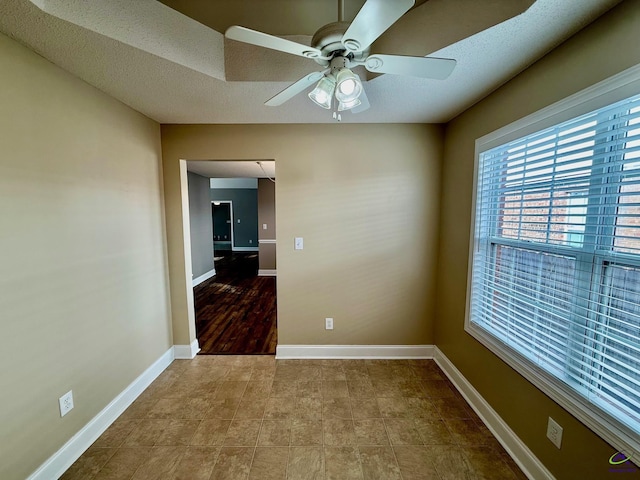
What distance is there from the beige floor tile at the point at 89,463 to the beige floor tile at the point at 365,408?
1.56 m

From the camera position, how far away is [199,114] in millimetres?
2096

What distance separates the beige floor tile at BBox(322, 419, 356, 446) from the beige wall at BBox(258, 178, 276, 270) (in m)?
4.31

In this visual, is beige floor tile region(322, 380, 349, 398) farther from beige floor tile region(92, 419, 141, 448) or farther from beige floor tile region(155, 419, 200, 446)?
beige floor tile region(92, 419, 141, 448)

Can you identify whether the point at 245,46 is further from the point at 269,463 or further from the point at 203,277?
the point at 203,277

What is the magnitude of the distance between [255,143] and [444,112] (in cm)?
166

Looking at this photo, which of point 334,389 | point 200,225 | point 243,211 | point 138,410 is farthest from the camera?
point 243,211

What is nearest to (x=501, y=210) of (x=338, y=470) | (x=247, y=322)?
(x=338, y=470)

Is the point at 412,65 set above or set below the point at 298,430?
above

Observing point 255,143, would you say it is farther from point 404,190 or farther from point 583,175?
point 583,175

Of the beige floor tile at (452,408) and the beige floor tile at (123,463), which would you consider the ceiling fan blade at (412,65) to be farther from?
the beige floor tile at (123,463)

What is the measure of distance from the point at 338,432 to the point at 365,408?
0.30m

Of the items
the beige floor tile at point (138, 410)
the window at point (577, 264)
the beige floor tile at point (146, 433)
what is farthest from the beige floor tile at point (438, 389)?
the beige floor tile at point (138, 410)

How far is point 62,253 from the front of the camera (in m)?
1.44

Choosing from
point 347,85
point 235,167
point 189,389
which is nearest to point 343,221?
point 347,85
